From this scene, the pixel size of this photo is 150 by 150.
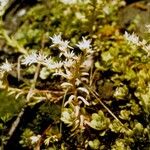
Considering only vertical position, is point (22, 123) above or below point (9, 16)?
below

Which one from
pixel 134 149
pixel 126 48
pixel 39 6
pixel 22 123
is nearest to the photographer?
pixel 134 149

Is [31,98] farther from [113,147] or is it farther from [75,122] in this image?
[113,147]

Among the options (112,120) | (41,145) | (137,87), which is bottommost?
(41,145)

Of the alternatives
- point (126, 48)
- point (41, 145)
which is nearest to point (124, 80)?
point (126, 48)

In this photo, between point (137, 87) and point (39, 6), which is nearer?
point (137, 87)

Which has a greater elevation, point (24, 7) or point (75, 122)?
point (24, 7)

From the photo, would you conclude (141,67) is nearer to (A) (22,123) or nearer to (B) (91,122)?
(B) (91,122)

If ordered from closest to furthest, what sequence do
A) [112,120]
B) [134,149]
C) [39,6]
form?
[134,149] < [112,120] < [39,6]

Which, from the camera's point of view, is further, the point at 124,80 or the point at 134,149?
the point at 124,80

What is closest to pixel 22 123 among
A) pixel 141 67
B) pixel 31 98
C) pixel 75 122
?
pixel 31 98
